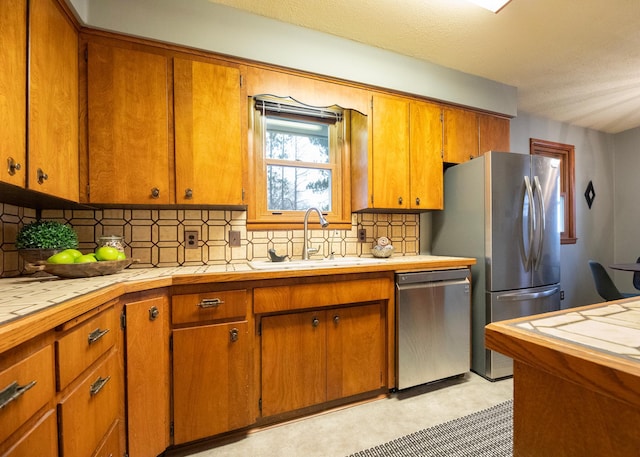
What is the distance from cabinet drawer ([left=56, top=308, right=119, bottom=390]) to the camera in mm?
848

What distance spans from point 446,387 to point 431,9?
2603 mm

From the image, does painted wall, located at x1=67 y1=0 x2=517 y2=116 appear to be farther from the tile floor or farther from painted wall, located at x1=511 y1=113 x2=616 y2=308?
the tile floor

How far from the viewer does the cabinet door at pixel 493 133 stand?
266cm

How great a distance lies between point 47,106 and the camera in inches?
50.7

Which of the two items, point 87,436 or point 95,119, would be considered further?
point 95,119

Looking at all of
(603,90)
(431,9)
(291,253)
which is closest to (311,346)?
(291,253)

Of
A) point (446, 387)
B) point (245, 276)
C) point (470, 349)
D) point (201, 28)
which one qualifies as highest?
point (201, 28)

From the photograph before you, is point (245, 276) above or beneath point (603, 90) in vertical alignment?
beneath

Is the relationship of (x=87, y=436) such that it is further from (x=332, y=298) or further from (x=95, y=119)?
(x=95, y=119)

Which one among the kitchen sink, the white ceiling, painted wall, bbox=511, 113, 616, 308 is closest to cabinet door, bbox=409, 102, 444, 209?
the white ceiling

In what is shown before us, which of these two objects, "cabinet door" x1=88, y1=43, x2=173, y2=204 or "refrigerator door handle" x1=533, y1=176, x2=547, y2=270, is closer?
"cabinet door" x1=88, y1=43, x2=173, y2=204

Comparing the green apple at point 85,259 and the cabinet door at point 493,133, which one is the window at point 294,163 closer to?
the green apple at point 85,259

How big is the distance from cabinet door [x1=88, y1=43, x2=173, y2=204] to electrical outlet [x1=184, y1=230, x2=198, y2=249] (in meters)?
0.34

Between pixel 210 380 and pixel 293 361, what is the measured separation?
46cm
